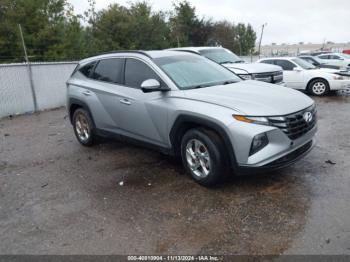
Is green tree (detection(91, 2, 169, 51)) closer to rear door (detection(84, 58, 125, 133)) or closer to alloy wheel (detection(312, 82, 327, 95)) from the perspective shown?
alloy wheel (detection(312, 82, 327, 95))

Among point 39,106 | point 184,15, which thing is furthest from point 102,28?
point 39,106

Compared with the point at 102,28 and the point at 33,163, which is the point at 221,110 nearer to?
the point at 33,163

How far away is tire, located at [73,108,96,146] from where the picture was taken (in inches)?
238

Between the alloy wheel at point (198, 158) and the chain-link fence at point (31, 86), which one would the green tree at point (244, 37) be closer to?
the chain-link fence at point (31, 86)

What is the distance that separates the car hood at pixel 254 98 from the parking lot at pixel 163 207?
3.41 ft

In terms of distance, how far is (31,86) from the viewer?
11.3m

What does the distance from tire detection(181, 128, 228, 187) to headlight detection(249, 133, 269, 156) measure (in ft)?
1.25

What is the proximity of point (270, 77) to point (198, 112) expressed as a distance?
21.7 ft

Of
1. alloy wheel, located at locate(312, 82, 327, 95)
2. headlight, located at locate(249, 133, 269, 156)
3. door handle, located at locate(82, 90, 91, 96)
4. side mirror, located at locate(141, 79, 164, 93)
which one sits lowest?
alloy wheel, located at locate(312, 82, 327, 95)

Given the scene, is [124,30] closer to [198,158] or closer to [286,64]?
[286,64]

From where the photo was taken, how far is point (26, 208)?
4066 mm

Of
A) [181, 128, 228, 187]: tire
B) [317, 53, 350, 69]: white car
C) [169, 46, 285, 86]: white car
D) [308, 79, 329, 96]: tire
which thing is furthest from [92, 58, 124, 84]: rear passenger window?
[317, 53, 350, 69]: white car

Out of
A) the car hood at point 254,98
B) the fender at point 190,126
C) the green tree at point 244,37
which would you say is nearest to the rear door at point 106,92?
the fender at point 190,126

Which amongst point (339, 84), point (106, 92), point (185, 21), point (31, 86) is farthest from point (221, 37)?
point (106, 92)
